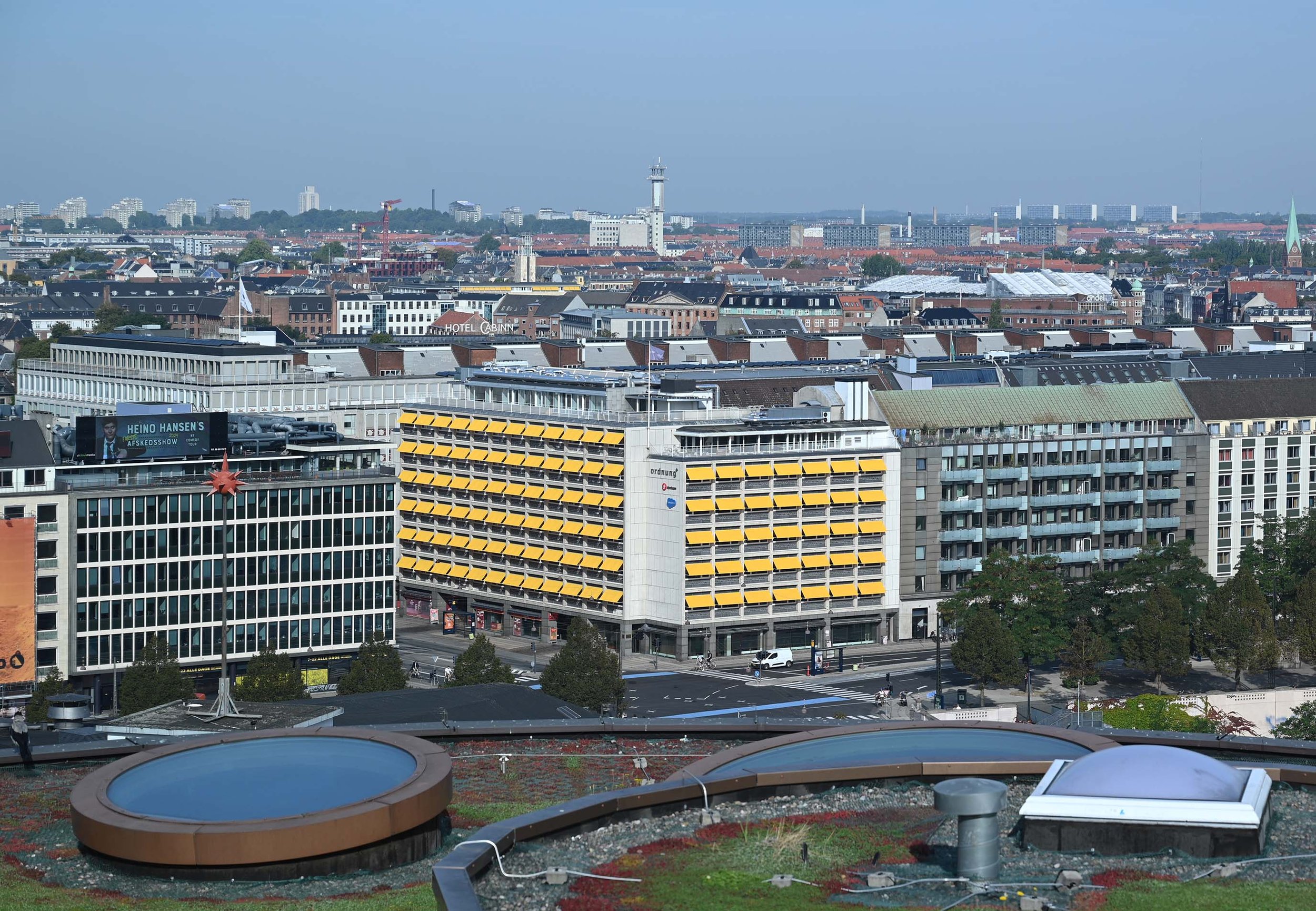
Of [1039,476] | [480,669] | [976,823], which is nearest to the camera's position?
[976,823]

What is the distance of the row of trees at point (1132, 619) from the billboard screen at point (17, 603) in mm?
40981

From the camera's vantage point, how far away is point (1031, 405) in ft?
408

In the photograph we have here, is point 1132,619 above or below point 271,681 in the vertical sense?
above

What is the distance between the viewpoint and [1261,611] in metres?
108

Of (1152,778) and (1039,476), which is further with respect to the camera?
(1039,476)

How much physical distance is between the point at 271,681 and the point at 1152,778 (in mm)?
60680

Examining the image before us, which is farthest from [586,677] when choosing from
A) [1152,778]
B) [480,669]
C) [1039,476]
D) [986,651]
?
[1152,778]

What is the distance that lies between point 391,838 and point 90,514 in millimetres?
63251

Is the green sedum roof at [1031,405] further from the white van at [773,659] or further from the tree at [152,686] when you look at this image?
the tree at [152,686]

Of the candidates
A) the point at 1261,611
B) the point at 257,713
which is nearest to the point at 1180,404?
the point at 1261,611

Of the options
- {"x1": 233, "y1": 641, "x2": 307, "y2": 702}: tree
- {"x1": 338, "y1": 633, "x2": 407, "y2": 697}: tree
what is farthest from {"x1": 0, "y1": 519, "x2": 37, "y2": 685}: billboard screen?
{"x1": 338, "y1": 633, "x2": 407, "y2": 697}: tree

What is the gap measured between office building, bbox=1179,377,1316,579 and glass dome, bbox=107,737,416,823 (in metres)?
95.4

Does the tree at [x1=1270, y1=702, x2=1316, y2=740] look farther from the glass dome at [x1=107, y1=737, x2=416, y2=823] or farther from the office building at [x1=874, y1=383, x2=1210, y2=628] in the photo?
the glass dome at [x1=107, y1=737, x2=416, y2=823]

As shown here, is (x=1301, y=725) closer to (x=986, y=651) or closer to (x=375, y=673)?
(x=986, y=651)
